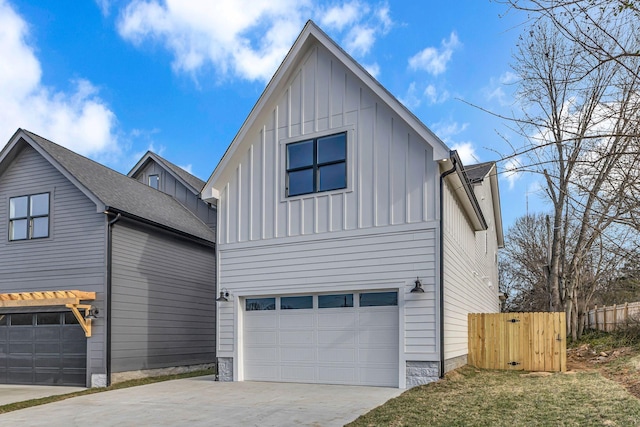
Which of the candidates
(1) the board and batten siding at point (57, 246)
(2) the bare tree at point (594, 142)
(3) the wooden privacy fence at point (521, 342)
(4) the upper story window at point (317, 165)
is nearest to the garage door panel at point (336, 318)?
(4) the upper story window at point (317, 165)

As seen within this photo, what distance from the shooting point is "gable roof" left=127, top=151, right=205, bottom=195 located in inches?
760

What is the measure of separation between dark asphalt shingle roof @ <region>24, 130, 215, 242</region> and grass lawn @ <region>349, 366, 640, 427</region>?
8.94 metres

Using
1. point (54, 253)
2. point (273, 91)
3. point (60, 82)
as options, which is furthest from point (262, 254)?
point (60, 82)

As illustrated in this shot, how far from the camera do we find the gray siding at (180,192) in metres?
19.0

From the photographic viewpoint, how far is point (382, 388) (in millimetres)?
10555

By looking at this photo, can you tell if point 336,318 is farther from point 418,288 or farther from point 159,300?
point 159,300

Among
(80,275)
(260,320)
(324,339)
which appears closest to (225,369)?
(260,320)

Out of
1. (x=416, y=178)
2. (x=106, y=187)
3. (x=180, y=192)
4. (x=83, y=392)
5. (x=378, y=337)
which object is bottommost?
(x=83, y=392)

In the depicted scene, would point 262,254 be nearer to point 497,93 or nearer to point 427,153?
point 427,153

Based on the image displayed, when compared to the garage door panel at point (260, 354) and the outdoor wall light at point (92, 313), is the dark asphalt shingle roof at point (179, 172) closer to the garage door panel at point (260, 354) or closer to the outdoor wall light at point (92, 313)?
the outdoor wall light at point (92, 313)

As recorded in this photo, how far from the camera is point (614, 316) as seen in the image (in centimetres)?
1914

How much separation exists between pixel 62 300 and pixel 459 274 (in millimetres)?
9921

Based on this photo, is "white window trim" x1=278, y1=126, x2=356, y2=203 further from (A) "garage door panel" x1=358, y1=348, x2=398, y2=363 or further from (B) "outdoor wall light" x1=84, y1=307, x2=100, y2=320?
(B) "outdoor wall light" x1=84, y1=307, x2=100, y2=320

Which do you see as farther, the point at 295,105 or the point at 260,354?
the point at 295,105
